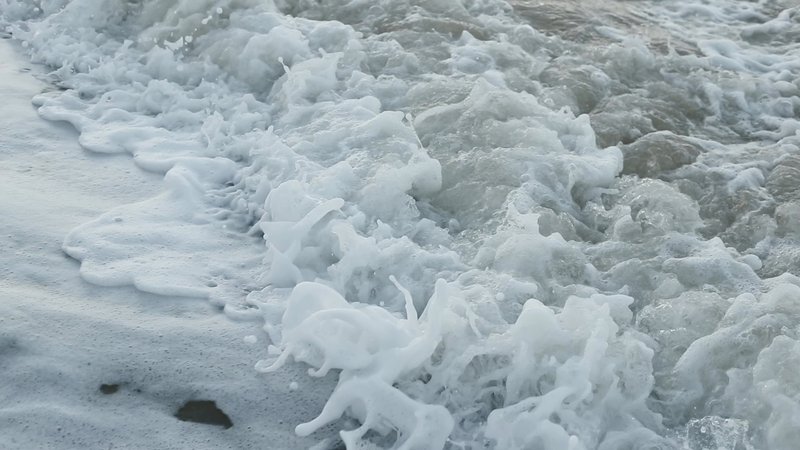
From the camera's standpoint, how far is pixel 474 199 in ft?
14.1

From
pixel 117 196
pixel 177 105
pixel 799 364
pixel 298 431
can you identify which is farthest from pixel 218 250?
pixel 799 364

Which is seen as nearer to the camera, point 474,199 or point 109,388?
point 109,388

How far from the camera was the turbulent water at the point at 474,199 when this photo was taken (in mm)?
3158

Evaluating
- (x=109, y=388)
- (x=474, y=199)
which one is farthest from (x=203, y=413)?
(x=474, y=199)

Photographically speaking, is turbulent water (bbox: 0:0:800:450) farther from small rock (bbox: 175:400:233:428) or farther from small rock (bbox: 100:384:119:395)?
small rock (bbox: 100:384:119:395)

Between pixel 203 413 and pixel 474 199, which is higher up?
pixel 474 199

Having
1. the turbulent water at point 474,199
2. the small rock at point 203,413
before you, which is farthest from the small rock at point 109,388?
the turbulent water at point 474,199

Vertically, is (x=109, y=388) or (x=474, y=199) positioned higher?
(x=474, y=199)

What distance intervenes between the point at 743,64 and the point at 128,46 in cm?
427

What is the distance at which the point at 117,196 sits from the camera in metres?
4.45

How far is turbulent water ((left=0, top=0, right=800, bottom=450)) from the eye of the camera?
3158mm

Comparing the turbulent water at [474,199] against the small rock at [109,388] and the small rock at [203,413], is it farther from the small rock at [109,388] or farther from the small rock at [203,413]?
the small rock at [109,388]

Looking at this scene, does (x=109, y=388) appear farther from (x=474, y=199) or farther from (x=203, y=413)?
(x=474, y=199)

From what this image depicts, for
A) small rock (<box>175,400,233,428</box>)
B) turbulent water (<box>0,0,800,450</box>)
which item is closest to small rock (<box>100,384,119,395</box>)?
small rock (<box>175,400,233,428</box>)
